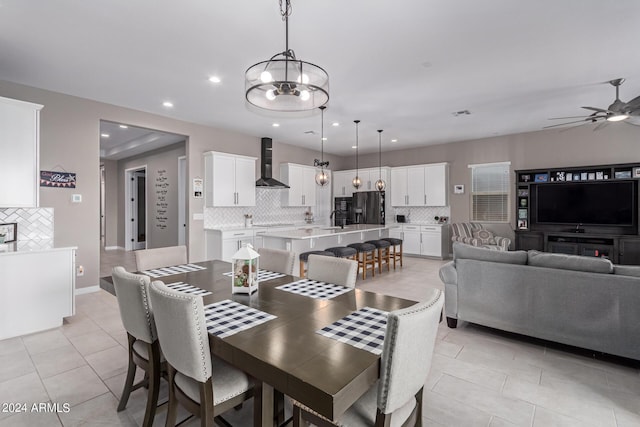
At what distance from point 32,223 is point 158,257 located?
2.37 meters

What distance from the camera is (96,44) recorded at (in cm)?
297

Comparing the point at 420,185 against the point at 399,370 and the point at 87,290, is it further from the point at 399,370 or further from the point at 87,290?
the point at 399,370

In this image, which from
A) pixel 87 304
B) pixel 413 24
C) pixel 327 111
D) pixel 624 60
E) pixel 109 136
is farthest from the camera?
pixel 109 136

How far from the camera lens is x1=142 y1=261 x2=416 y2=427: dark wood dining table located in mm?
1039

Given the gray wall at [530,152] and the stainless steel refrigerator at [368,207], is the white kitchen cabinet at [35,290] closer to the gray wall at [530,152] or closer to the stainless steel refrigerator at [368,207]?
the stainless steel refrigerator at [368,207]

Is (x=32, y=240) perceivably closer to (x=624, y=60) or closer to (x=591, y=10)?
(x=591, y=10)

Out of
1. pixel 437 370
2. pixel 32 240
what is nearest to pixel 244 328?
pixel 437 370

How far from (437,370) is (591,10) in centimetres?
314

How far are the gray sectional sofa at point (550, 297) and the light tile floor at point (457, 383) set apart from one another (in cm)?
21

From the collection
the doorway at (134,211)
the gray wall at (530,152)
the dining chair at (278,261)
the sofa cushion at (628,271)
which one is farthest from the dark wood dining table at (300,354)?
the doorway at (134,211)

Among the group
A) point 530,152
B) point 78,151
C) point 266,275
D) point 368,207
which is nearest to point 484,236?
point 530,152

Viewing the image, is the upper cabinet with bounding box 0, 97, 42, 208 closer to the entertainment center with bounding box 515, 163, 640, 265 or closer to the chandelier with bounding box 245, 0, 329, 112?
the chandelier with bounding box 245, 0, 329, 112

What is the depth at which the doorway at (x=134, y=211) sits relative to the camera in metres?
8.74

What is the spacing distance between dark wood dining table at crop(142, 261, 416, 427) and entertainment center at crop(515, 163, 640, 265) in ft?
19.9
